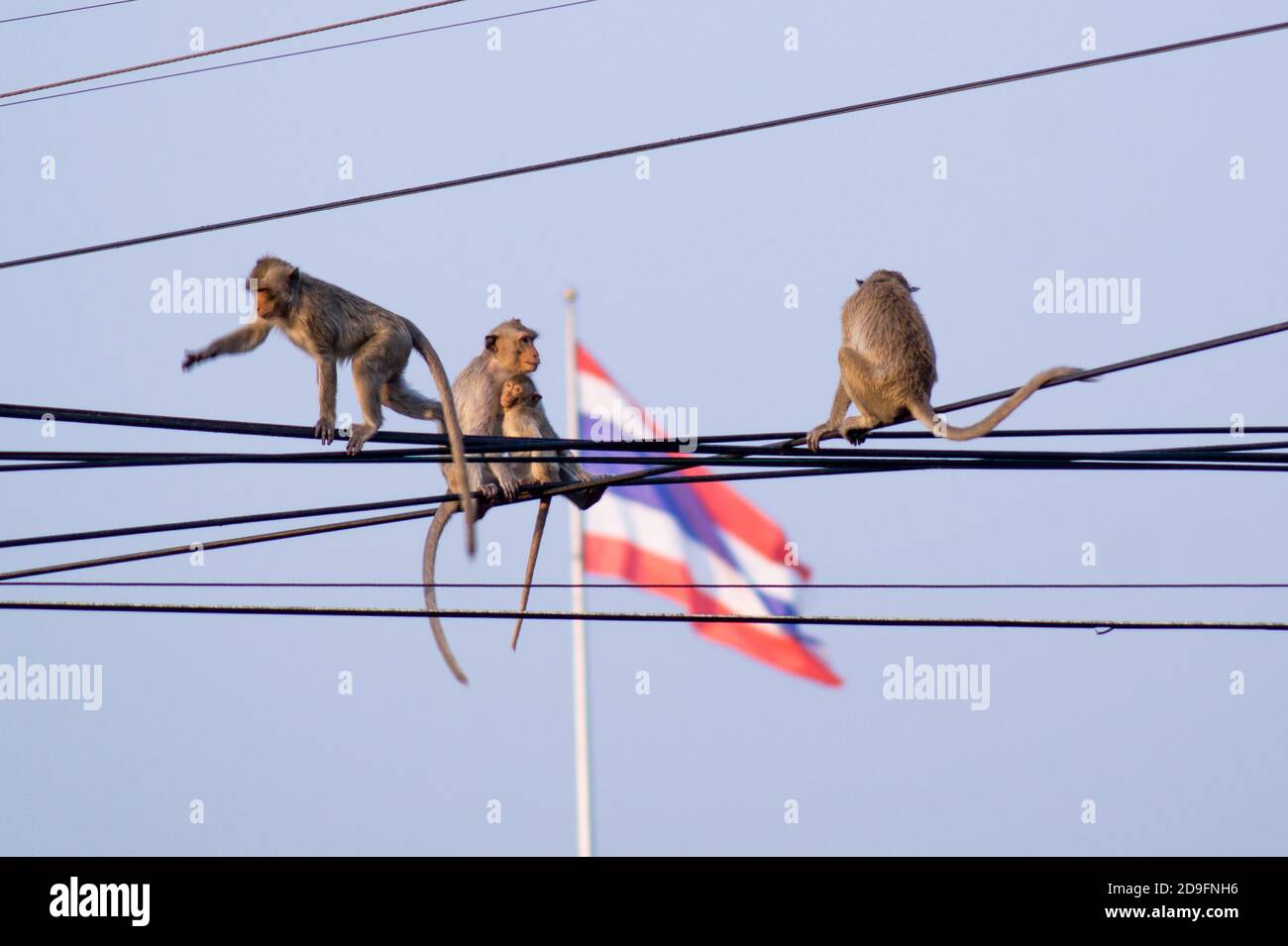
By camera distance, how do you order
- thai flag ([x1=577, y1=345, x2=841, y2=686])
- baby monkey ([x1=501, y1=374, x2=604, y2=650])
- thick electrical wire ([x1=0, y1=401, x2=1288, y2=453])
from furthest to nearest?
thai flag ([x1=577, y1=345, x2=841, y2=686]) < baby monkey ([x1=501, y1=374, x2=604, y2=650]) < thick electrical wire ([x1=0, y1=401, x2=1288, y2=453])

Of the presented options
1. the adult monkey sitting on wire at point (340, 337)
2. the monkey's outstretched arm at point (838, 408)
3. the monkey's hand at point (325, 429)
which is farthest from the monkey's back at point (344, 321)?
the monkey's outstretched arm at point (838, 408)

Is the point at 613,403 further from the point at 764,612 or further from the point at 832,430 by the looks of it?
the point at 832,430

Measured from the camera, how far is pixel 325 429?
491 inches

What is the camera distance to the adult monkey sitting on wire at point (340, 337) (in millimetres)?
13500

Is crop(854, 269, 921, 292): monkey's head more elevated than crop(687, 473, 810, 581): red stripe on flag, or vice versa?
crop(854, 269, 921, 292): monkey's head

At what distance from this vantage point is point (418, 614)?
34.5 ft

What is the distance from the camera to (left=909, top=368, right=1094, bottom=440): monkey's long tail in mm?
11086

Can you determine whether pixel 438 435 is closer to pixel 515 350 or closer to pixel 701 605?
pixel 515 350

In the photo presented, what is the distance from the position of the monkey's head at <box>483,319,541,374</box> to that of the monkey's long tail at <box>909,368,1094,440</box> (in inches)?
118

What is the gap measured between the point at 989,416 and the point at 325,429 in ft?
13.8

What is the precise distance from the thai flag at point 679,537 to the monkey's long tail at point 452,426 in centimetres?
816

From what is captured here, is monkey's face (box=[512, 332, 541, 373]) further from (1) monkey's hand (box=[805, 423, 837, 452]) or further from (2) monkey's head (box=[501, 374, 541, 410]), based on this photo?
(1) monkey's hand (box=[805, 423, 837, 452])

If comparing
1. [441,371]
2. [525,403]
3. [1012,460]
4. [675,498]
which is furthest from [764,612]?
[1012,460]

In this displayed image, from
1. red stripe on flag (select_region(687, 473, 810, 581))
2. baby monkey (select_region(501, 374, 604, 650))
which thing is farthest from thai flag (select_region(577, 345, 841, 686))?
baby monkey (select_region(501, 374, 604, 650))
